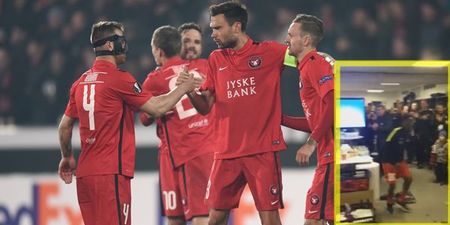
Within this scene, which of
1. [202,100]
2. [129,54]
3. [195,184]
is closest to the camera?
[202,100]

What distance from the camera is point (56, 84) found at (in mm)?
10516

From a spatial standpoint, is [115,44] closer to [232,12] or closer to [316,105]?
[232,12]

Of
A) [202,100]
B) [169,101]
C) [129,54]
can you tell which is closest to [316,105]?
[202,100]

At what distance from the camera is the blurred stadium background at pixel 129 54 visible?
30.6 feet

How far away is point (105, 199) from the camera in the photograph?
601 cm

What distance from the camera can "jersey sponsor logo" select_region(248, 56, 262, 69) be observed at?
20.2 ft

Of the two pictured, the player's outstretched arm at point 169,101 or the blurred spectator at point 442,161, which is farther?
the player's outstretched arm at point 169,101

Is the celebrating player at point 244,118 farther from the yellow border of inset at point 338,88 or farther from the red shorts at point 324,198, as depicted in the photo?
the yellow border of inset at point 338,88

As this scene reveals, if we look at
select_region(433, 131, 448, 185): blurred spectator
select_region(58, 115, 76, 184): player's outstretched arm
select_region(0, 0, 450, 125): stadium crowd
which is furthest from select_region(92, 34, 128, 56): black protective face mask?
select_region(0, 0, 450, 125): stadium crowd

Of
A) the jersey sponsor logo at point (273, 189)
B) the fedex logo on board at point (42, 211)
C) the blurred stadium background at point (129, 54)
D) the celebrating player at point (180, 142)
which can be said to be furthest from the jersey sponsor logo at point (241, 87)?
the fedex logo on board at point (42, 211)

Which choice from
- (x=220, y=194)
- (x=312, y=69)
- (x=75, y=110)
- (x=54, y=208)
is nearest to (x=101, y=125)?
(x=75, y=110)

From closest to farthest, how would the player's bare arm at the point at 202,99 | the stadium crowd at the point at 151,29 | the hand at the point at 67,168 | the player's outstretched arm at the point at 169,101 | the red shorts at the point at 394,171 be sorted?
the red shorts at the point at 394,171 → the player's outstretched arm at the point at 169,101 → the player's bare arm at the point at 202,99 → the hand at the point at 67,168 → the stadium crowd at the point at 151,29

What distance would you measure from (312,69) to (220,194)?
3.21 feet

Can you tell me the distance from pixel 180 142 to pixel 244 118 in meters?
1.44
